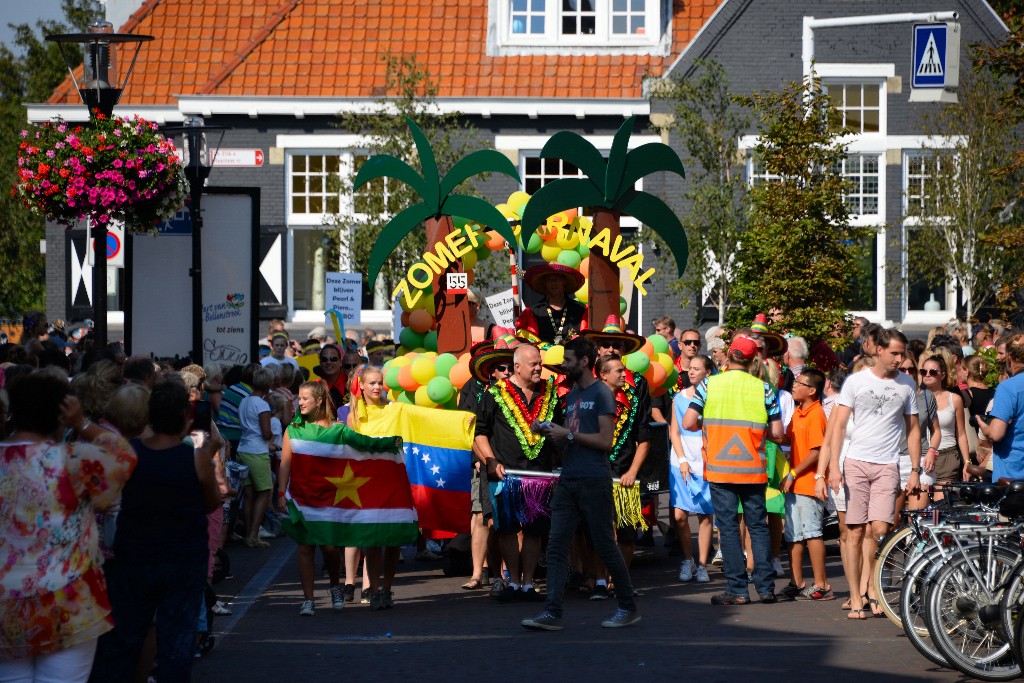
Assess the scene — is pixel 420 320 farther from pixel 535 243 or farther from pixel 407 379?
pixel 535 243

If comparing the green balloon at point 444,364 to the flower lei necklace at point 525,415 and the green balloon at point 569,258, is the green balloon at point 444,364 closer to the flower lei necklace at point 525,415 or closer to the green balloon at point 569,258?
the green balloon at point 569,258

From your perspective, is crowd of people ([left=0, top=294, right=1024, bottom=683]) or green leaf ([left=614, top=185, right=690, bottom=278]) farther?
green leaf ([left=614, top=185, right=690, bottom=278])

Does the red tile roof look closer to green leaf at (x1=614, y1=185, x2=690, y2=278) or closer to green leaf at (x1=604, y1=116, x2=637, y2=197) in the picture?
green leaf at (x1=614, y1=185, x2=690, y2=278)

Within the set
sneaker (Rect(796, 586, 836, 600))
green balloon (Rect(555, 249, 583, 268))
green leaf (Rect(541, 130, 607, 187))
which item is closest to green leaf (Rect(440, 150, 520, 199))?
green leaf (Rect(541, 130, 607, 187))

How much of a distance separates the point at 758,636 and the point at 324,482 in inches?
126

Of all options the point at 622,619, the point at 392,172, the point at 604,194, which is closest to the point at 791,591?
the point at 622,619

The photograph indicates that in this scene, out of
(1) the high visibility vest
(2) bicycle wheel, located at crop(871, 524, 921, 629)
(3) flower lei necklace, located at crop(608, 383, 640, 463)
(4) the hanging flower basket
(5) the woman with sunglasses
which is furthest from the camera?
(4) the hanging flower basket

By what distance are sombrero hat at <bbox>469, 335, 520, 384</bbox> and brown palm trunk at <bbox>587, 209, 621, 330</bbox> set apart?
1354 mm

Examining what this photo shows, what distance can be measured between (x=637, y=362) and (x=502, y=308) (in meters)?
2.21

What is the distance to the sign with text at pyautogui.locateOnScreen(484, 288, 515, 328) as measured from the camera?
14570mm

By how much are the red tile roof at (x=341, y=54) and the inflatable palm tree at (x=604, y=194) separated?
1439 cm

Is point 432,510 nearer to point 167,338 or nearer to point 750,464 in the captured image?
point 750,464

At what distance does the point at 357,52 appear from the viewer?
96.6ft

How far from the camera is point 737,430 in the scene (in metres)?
11.2
